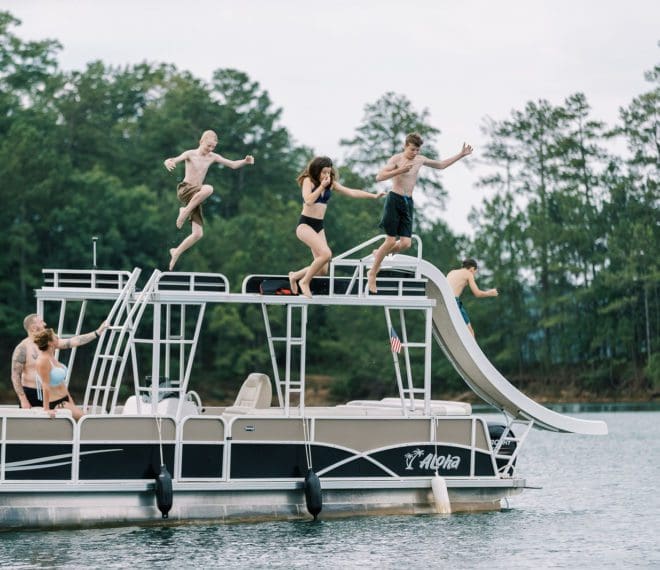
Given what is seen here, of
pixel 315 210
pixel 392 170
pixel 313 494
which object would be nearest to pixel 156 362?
pixel 313 494

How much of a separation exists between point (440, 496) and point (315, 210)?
418 centimetres

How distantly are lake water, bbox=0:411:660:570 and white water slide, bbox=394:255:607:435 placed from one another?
4.82 feet

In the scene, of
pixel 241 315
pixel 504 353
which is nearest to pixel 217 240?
pixel 241 315

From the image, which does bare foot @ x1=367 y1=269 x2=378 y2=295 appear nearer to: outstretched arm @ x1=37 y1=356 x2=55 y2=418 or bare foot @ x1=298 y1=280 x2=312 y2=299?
bare foot @ x1=298 y1=280 x2=312 y2=299

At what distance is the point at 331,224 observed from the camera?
75938 millimetres

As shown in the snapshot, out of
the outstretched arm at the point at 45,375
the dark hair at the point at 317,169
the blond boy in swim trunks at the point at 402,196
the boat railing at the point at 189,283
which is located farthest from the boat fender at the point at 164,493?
the dark hair at the point at 317,169

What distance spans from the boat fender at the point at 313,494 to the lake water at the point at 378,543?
0.94 feet

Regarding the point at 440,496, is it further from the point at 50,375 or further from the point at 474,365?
the point at 50,375

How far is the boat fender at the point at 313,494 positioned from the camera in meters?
19.8

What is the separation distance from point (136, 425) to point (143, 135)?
69.7m

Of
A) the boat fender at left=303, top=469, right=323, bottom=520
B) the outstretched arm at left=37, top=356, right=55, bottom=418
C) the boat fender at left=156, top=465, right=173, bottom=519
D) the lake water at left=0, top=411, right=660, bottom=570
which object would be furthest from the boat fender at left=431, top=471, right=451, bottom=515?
the outstretched arm at left=37, top=356, right=55, bottom=418

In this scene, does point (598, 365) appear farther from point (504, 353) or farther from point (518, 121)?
point (518, 121)

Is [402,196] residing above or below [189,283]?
above

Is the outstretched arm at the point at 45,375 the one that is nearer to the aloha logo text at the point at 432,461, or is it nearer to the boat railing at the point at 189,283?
the boat railing at the point at 189,283
